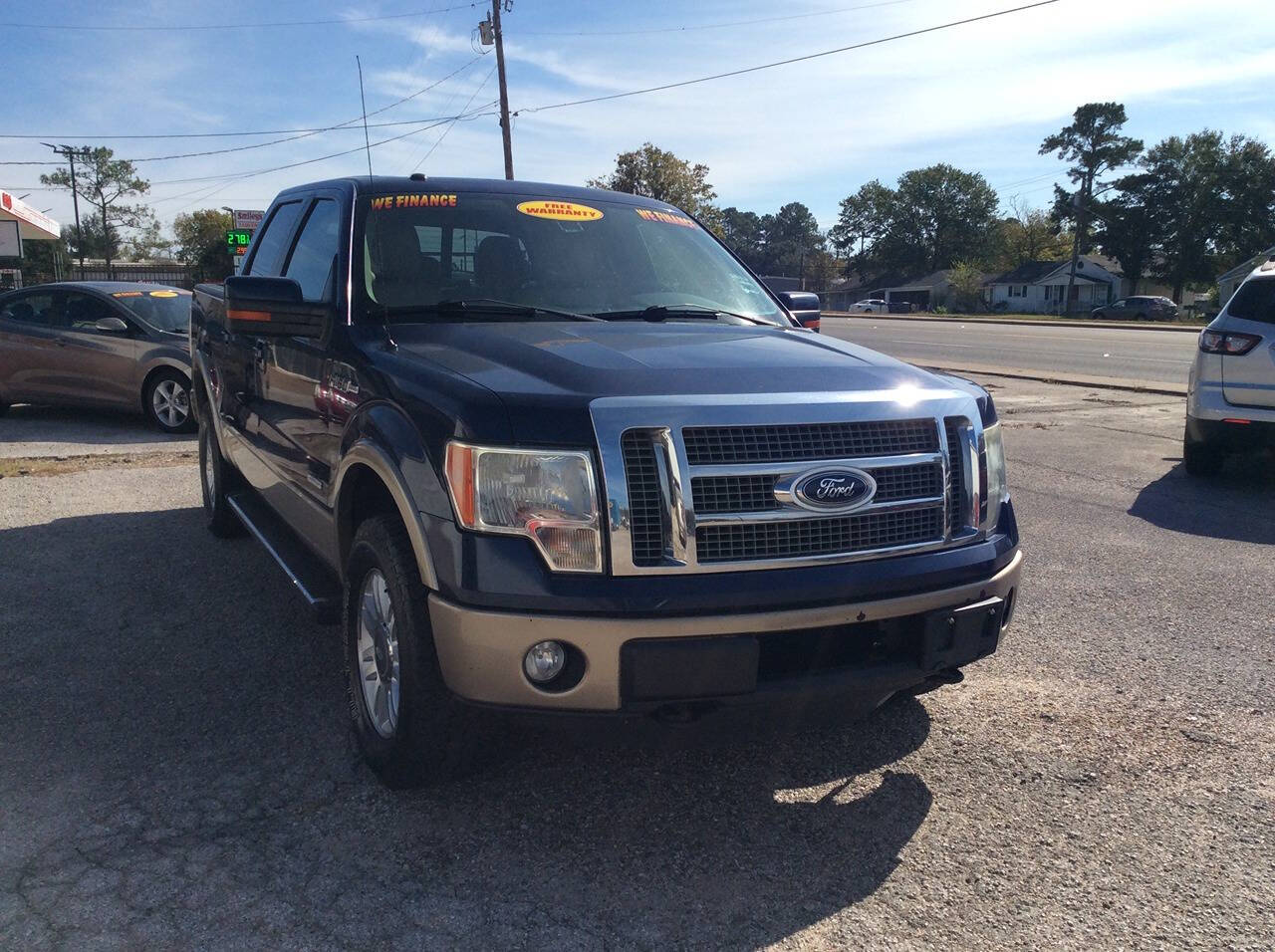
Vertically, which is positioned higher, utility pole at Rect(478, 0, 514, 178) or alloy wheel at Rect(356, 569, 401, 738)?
utility pole at Rect(478, 0, 514, 178)

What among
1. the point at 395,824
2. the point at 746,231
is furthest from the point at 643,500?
the point at 746,231

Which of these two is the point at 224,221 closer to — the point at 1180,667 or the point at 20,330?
the point at 20,330

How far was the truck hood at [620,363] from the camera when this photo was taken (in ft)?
8.94

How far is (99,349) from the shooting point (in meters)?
11.0

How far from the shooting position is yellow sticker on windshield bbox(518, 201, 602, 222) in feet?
14.1

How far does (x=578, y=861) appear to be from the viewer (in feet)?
9.37

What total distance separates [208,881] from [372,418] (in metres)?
1.32

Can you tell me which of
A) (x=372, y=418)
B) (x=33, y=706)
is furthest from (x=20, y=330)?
(x=372, y=418)

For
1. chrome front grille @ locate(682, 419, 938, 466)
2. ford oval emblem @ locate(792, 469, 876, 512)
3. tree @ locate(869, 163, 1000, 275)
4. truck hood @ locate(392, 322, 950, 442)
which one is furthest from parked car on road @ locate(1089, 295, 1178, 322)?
ford oval emblem @ locate(792, 469, 876, 512)

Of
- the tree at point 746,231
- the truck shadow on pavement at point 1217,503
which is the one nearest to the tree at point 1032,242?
the tree at point 746,231

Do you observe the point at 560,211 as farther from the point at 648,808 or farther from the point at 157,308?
the point at 157,308

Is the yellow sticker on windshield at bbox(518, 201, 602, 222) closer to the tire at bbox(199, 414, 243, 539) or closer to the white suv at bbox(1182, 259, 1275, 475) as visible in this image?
the tire at bbox(199, 414, 243, 539)

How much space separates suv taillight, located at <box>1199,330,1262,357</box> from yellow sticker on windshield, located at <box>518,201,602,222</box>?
5395mm

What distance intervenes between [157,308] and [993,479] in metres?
10.3
